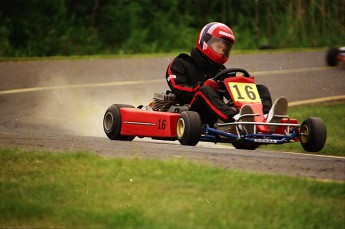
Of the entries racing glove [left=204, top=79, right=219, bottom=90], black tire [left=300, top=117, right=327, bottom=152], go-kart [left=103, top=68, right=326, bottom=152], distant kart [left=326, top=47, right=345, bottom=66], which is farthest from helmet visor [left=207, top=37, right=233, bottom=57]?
distant kart [left=326, top=47, right=345, bottom=66]

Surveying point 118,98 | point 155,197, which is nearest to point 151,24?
point 118,98

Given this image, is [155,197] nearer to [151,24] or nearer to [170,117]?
[170,117]

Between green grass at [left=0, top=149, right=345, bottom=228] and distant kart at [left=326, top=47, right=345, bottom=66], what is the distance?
1253 centimetres

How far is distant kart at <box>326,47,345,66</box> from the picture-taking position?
76.2ft

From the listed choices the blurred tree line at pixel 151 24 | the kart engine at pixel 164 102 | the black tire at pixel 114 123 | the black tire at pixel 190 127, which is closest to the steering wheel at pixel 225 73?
the black tire at pixel 190 127

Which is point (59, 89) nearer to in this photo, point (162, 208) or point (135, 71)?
point (135, 71)

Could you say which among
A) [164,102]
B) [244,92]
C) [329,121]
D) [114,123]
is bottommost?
[329,121]

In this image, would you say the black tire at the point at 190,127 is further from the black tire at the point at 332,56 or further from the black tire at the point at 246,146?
the black tire at the point at 332,56

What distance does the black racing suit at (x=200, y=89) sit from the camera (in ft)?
40.7

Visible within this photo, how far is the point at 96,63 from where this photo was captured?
72.2 ft

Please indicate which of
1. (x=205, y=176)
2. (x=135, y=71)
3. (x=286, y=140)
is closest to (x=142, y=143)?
(x=286, y=140)

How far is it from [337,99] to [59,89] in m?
4.70

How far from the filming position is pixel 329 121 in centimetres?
1661

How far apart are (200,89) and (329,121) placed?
14.7 feet
